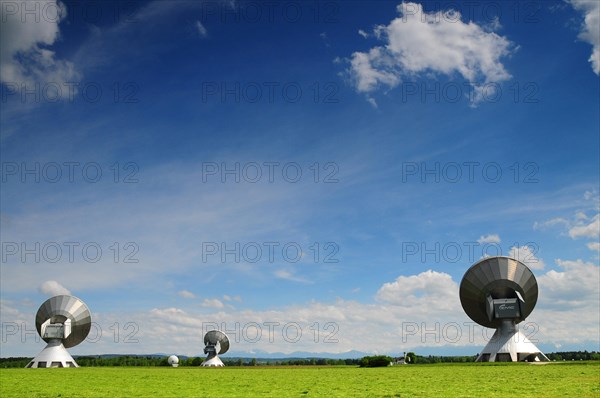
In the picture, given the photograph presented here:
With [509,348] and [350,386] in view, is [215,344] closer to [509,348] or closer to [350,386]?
[509,348]

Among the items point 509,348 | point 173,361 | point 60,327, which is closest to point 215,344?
point 173,361

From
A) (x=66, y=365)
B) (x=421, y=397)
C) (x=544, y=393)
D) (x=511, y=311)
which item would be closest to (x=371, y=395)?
(x=421, y=397)

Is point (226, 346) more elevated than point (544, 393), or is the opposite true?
point (544, 393)

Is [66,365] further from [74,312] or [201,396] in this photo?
[201,396]

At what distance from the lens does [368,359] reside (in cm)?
7731

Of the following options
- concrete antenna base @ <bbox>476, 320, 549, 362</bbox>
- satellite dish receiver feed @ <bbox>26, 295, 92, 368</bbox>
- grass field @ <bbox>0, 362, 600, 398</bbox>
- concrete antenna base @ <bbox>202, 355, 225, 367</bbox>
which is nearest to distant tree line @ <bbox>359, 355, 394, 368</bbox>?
concrete antenna base @ <bbox>476, 320, 549, 362</bbox>

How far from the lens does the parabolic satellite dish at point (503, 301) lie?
71.5 meters

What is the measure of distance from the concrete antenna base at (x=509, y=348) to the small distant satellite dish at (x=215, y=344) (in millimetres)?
60287

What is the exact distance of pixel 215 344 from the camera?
11494 cm

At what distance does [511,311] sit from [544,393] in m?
51.0

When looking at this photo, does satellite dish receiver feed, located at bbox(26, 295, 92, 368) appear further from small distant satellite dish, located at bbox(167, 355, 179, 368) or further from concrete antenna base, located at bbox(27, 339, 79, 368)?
small distant satellite dish, located at bbox(167, 355, 179, 368)

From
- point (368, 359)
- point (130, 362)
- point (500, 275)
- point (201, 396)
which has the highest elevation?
point (500, 275)

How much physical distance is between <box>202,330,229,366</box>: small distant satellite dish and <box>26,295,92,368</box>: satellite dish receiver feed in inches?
1161

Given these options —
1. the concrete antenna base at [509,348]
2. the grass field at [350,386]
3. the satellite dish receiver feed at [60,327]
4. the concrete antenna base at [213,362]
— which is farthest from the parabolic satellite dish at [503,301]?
the satellite dish receiver feed at [60,327]
